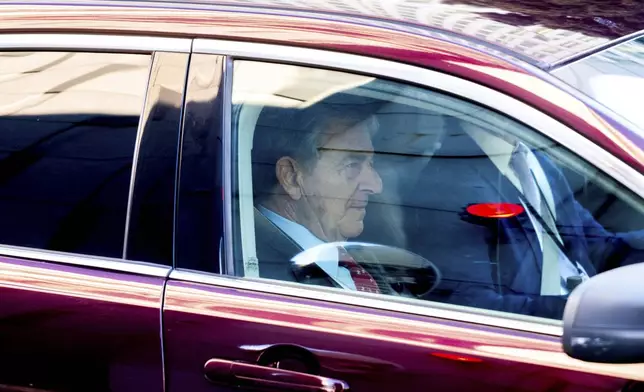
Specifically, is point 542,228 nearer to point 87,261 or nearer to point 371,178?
point 371,178

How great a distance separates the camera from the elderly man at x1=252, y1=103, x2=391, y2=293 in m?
2.15

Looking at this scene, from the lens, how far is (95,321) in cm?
209

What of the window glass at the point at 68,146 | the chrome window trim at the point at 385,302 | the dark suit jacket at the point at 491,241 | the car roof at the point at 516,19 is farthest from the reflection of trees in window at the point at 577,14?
the window glass at the point at 68,146

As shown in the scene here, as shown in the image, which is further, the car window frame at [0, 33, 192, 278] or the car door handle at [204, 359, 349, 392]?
the car window frame at [0, 33, 192, 278]

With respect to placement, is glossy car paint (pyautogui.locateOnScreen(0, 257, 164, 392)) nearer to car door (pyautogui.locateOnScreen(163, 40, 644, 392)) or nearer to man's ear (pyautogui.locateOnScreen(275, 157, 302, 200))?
car door (pyautogui.locateOnScreen(163, 40, 644, 392))

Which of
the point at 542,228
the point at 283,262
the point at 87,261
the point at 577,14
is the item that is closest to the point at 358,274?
the point at 283,262

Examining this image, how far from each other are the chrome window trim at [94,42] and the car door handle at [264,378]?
71 cm

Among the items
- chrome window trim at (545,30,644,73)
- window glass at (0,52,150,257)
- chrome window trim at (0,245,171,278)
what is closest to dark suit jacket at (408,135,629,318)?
chrome window trim at (545,30,644,73)

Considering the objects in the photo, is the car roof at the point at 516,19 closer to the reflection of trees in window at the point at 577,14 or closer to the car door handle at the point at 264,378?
the reflection of trees in window at the point at 577,14

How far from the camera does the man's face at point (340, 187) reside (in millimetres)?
2156

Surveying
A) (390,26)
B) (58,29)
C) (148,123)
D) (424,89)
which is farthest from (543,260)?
(58,29)

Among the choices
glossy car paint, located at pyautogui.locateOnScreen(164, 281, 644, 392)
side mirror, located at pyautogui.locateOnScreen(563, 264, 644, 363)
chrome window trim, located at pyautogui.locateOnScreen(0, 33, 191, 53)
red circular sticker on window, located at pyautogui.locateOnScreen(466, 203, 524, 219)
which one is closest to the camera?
side mirror, located at pyautogui.locateOnScreen(563, 264, 644, 363)

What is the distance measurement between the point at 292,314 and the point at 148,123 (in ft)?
1.81

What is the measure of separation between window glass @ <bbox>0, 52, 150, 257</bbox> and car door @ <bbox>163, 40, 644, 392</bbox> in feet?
0.56
